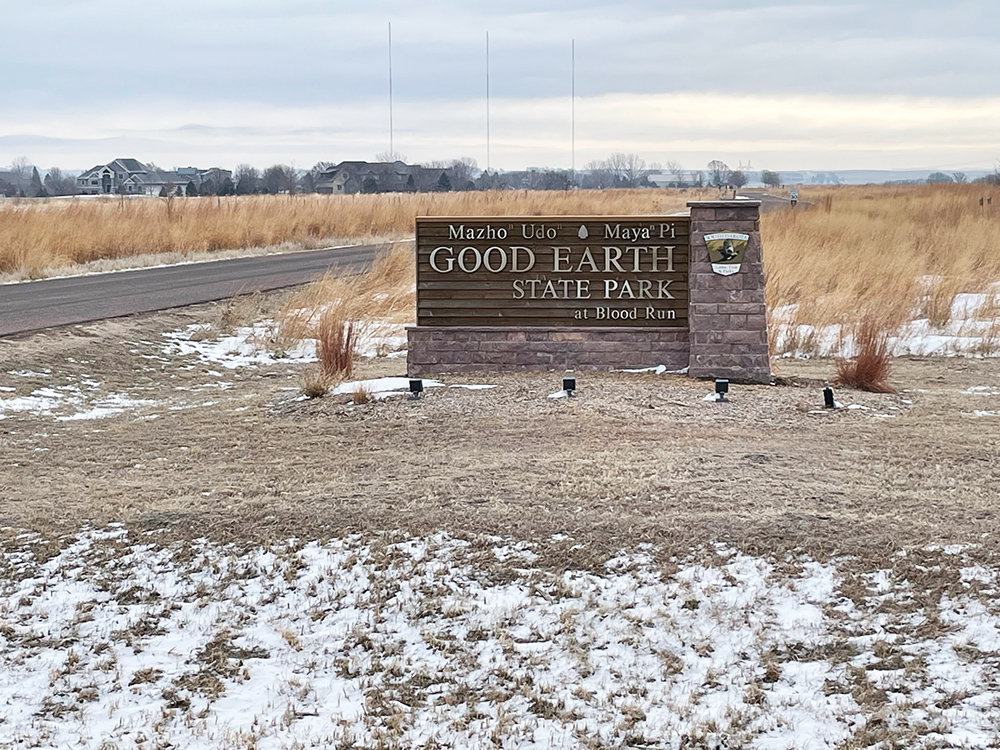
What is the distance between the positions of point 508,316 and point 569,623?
19.5 feet

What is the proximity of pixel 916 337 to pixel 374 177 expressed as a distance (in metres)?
83.3

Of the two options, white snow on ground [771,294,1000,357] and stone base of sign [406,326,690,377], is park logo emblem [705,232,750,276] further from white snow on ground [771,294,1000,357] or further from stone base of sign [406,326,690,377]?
white snow on ground [771,294,1000,357]

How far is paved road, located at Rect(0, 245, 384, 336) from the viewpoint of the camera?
14.9 m

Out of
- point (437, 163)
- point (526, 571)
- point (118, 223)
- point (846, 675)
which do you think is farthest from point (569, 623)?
point (437, 163)

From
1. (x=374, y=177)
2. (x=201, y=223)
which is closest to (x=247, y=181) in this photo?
(x=374, y=177)

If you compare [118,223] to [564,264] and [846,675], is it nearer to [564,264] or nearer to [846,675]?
[564,264]

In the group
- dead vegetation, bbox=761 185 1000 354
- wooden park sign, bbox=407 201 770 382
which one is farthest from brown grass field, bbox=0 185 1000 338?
wooden park sign, bbox=407 201 770 382

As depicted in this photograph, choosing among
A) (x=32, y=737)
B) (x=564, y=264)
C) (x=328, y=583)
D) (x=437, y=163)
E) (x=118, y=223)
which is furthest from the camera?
(x=437, y=163)

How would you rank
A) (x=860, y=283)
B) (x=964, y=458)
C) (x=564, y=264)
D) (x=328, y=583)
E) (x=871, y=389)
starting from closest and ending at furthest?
(x=328, y=583)
(x=964, y=458)
(x=871, y=389)
(x=564, y=264)
(x=860, y=283)

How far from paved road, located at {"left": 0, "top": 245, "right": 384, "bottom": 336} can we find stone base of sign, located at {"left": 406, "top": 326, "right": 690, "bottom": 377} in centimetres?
518

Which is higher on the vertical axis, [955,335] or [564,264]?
[564,264]

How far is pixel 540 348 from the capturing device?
10.6m

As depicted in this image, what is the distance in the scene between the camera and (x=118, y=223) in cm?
2556

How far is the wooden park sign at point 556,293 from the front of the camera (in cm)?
1048
